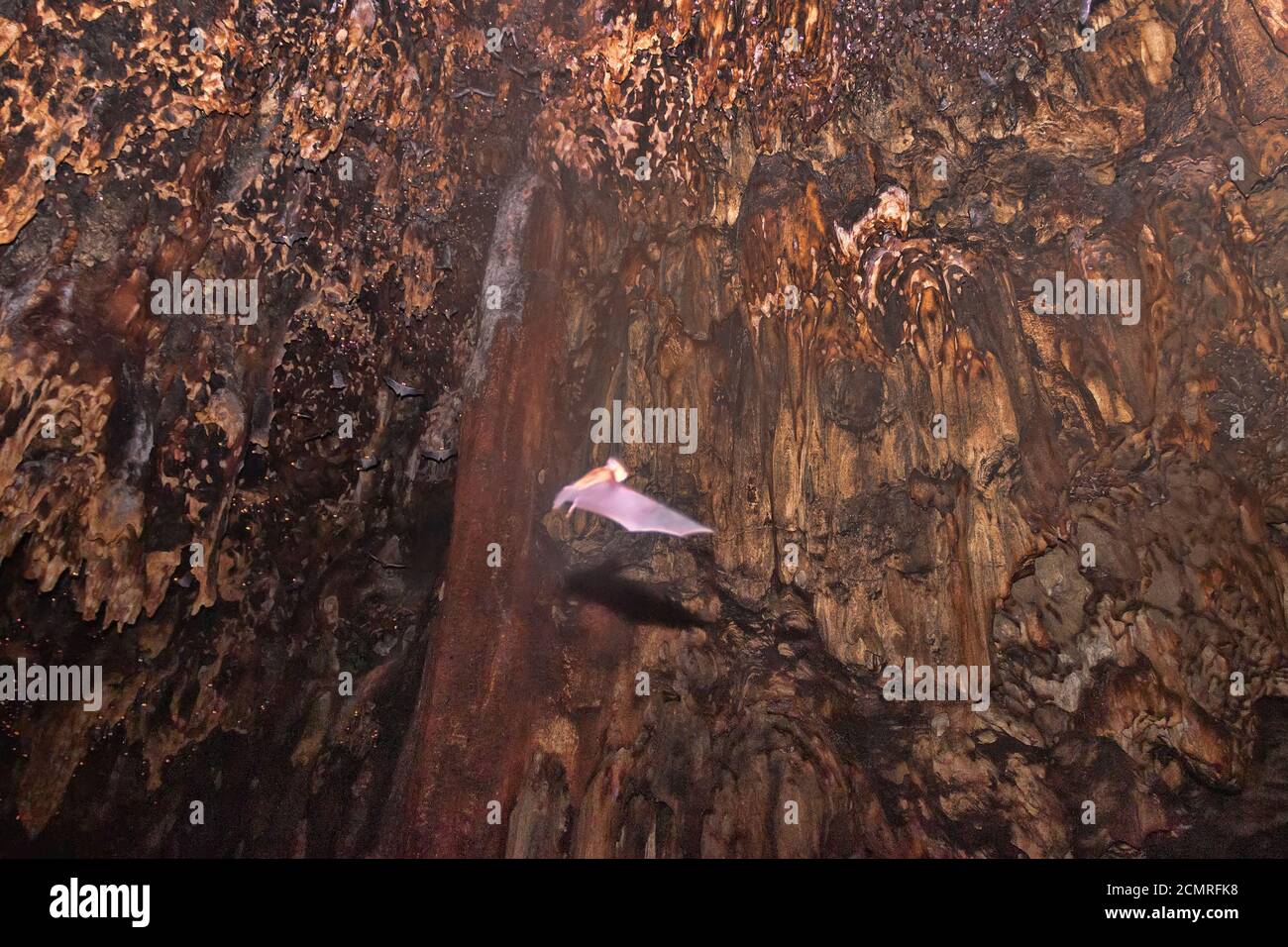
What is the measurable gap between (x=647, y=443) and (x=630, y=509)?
0.42 m

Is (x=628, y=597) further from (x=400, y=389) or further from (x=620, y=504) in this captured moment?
(x=400, y=389)

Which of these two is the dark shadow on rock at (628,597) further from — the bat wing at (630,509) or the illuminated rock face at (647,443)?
the bat wing at (630,509)

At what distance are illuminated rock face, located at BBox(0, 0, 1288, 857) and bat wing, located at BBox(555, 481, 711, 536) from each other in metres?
0.09

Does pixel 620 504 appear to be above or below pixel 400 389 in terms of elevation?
below

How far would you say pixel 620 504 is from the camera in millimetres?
4949

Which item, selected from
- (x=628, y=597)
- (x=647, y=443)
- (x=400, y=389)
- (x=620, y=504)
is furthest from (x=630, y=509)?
(x=400, y=389)

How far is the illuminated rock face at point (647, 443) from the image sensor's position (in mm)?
4000

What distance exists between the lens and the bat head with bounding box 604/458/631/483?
196 inches

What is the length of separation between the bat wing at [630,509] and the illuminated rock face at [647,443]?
0.29 feet

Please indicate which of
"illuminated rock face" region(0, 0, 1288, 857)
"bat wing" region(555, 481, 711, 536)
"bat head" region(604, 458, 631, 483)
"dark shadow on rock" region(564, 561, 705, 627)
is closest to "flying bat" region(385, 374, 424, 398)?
"illuminated rock face" region(0, 0, 1288, 857)

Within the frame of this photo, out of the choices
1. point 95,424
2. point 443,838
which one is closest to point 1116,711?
point 443,838

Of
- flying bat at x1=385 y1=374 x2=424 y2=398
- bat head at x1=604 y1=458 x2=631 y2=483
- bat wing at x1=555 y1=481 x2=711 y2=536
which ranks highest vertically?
flying bat at x1=385 y1=374 x2=424 y2=398

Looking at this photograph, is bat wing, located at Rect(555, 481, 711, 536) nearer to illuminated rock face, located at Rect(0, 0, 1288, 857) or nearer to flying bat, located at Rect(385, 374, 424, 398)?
illuminated rock face, located at Rect(0, 0, 1288, 857)

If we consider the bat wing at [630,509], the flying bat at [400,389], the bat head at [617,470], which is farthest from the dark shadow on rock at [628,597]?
the flying bat at [400,389]
